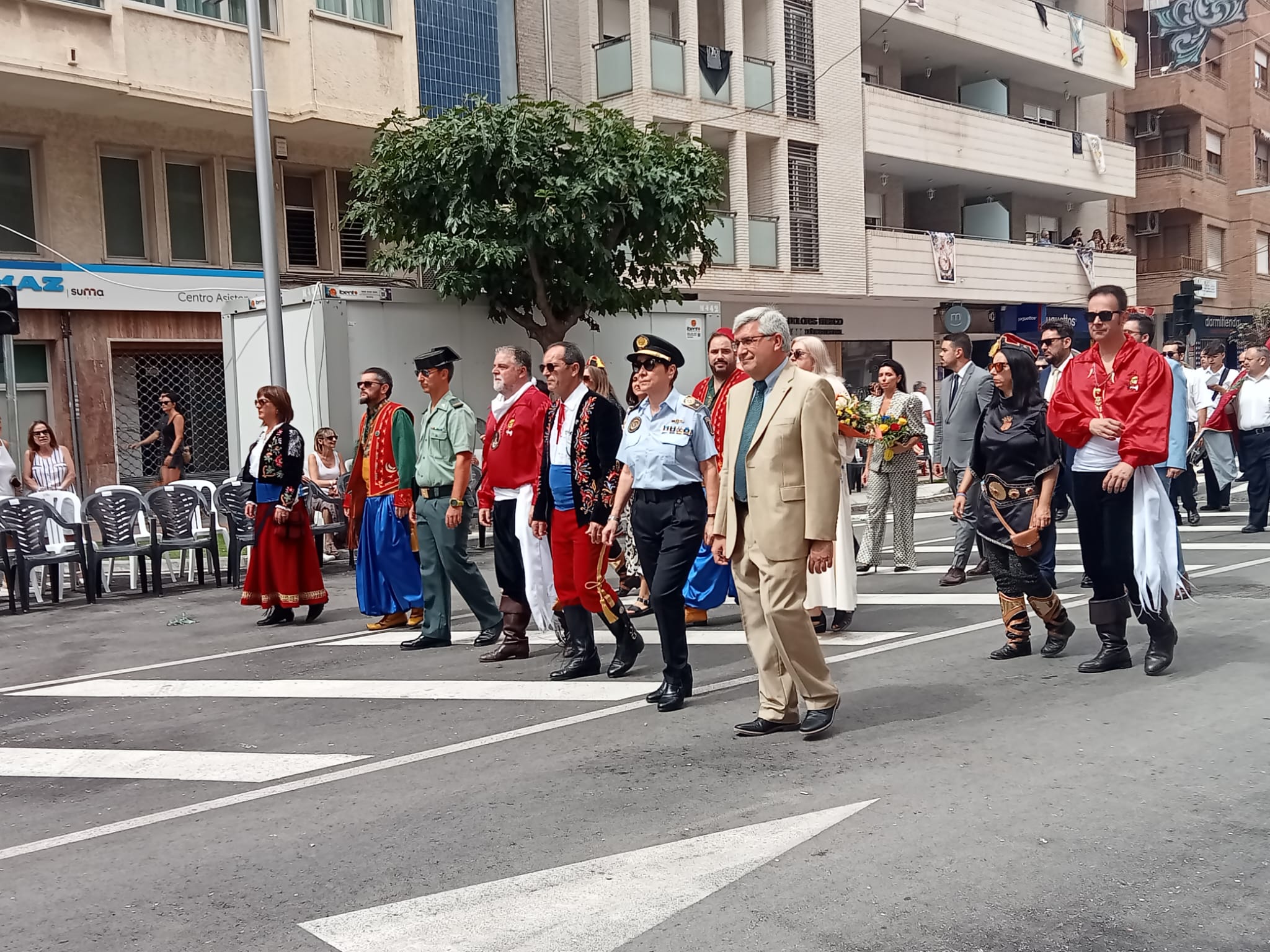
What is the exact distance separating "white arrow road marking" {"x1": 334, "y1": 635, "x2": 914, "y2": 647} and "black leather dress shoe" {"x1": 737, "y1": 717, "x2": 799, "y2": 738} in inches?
84.0

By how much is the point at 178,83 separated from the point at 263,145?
12.7 ft

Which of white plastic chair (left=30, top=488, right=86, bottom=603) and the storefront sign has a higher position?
the storefront sign

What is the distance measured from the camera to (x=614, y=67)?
80.8 feet

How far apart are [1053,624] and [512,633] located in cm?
345

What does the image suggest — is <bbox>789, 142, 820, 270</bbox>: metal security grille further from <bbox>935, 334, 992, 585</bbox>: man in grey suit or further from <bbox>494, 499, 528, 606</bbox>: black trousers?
<bbox>494, 499, 528, 606</bbox>: black trousers

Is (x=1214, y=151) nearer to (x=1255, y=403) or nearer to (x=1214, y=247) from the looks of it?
(x=1214, y=247)

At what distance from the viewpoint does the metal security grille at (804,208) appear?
27.4 metres

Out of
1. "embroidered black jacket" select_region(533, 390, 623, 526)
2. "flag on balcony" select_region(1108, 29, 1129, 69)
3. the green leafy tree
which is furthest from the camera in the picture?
"flag on balcony" select_region(1108, 29, 1129, 69)

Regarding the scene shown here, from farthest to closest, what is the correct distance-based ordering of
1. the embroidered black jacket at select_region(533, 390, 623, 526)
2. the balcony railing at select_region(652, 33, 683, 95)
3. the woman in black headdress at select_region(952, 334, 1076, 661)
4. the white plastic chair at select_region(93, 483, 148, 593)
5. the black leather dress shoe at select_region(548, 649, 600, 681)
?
the balcony railing at select_region(652, 33, 683, 95)
the white plastic chair at select_region(93, 483, 148, 593)
the black leather dress shoe at select_region(548, 649, 600, 681)
the woman in black headdress at select_region(952, 334, 1076, 661)
the embroidered black jacket at select_region(533, 390, 623, 526)

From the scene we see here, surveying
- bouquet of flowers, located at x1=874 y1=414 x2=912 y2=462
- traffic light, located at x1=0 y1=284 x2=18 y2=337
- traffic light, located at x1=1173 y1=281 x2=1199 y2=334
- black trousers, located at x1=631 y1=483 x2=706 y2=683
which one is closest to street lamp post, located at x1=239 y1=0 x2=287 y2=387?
traffic light, located at x1=0 y1=284 x2=18 y2=337

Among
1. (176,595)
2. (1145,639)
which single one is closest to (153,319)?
(176,595)

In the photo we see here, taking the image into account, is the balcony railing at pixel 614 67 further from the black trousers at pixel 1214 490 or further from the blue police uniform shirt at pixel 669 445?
the blue police uniform shirt at pixel 669 445

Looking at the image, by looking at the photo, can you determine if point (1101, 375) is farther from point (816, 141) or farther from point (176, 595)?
point (816, 141)

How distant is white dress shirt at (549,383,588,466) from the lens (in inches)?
294
